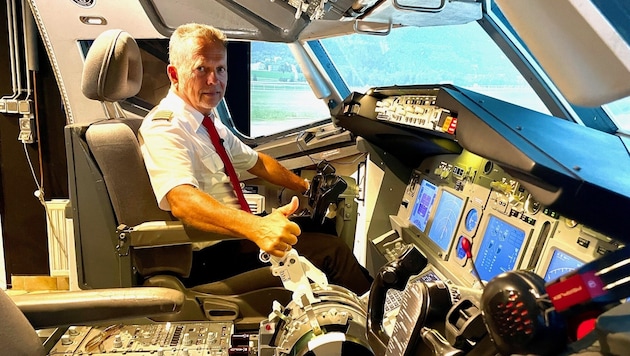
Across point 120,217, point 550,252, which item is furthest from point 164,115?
point 550,252

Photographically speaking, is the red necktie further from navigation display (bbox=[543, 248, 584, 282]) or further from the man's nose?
navigation display (bbox=[543, 248, 584, 282])

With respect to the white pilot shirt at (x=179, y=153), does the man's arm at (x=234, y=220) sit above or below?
below

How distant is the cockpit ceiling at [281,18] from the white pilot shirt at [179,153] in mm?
972

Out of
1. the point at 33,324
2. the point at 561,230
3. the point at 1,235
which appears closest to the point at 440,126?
the point at 561,230

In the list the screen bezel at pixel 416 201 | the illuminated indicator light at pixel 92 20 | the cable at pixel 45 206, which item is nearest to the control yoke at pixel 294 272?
the screen bezel at pixel 416 201

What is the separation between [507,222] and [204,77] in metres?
1.28

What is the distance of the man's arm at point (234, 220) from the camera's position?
143 cm

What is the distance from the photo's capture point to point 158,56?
3.84 metres

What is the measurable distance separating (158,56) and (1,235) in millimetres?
1743

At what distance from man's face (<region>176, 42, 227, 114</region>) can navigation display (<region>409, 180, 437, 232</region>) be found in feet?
3.60

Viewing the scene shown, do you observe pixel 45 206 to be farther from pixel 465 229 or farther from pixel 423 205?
pixel 465 229

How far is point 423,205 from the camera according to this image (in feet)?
8.11

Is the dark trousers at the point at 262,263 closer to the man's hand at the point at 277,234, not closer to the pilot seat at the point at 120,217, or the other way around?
the pilot seat at the point at 120,217

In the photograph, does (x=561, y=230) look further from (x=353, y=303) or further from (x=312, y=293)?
(x=312, y=293)
